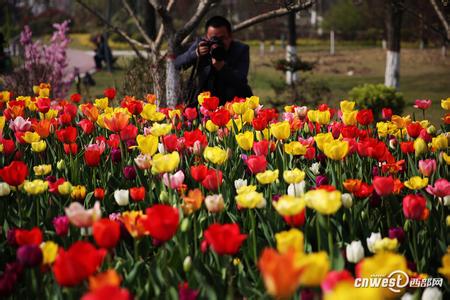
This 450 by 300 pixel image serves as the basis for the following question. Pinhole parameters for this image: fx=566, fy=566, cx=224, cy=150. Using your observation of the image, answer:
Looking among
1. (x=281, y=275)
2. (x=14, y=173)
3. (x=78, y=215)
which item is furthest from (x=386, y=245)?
(x=14, y=173)

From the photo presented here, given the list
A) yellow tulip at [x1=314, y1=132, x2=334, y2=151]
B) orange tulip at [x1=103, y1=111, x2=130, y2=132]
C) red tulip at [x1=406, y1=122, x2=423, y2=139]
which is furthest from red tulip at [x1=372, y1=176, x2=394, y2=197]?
orange tulip at [x1=103, y1=111, x2=130, y2=132]

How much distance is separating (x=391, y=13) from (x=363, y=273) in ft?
40.5

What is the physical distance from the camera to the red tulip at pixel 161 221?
1.50 meters

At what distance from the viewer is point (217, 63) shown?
499 cm

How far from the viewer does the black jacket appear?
16.5 ft

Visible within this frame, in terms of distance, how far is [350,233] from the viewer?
2.02m

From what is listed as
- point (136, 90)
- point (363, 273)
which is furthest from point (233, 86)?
point (363, 273)

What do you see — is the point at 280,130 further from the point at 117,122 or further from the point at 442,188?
the point at 442,188

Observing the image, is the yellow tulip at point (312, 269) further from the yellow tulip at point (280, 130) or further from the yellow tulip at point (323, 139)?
the yellow tulip at point (280, 130)

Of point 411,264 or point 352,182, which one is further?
point 352,182

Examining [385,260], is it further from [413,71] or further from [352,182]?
[413,71]

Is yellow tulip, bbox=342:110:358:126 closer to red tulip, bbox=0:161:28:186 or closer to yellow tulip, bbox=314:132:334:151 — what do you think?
yellow tulip, bbox=314:132:334:151

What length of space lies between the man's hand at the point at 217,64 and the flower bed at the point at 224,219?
1477 mm

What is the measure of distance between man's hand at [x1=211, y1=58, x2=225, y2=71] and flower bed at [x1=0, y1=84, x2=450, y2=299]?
1.48 metres
